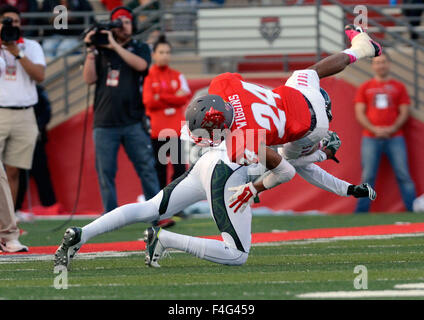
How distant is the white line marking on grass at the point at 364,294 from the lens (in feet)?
15.4

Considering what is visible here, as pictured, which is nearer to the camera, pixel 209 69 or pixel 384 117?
pixel 384 117

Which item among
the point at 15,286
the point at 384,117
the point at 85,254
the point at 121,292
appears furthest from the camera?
the point at 384,117

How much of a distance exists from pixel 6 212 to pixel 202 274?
2.20m

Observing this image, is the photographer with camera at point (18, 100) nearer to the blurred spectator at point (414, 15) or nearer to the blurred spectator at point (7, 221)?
the blurred spectator at point (7, 221)

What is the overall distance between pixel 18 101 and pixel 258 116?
3.59m

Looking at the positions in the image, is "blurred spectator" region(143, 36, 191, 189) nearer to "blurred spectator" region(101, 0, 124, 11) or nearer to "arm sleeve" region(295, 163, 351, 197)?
"blurred spectator" region(101, 0, 124, 11)

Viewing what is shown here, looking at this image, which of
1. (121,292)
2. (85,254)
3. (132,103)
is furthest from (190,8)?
(121,292)

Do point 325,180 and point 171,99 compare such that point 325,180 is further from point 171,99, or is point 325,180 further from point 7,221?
point 171,99

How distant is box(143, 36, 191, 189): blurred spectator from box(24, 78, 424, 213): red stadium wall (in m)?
1.21

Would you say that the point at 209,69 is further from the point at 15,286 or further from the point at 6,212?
the point at 15,286

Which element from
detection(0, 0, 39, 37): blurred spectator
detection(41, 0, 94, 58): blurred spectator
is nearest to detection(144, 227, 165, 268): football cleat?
detection(41, 0, 94, 58): blurred spectator

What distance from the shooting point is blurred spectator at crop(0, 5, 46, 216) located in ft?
28.0

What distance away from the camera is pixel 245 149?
5566 millimetres

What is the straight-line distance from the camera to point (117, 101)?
9.27 meters
